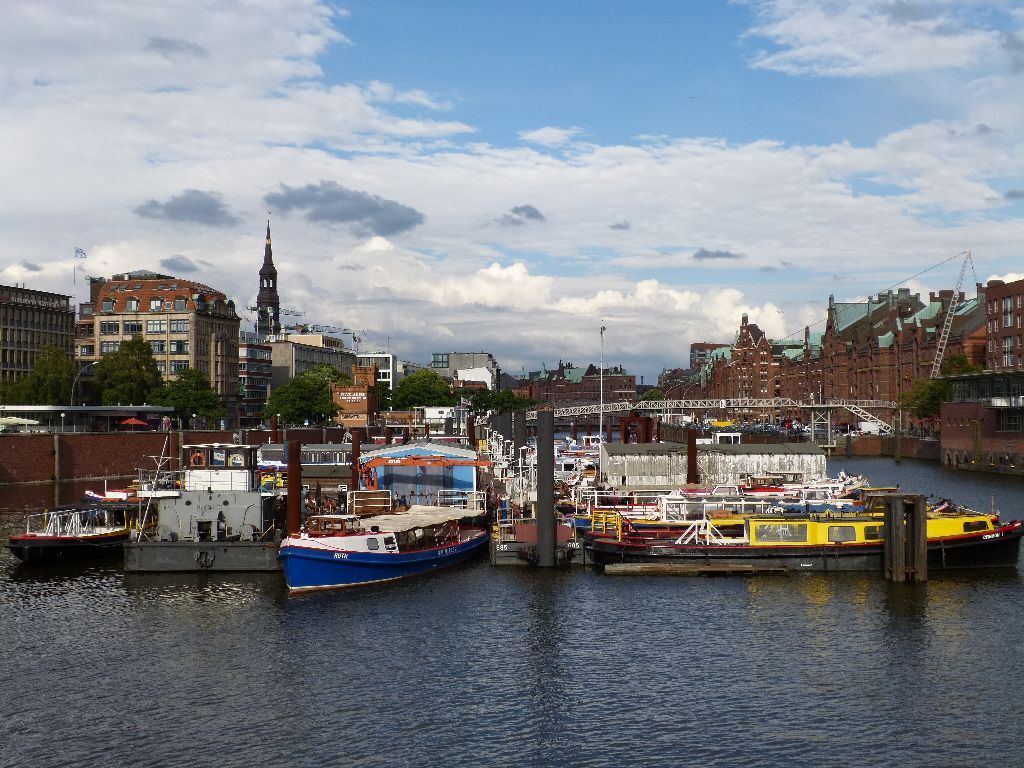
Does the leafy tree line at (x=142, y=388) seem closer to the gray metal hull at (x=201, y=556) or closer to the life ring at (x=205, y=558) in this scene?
the gray metal hull at (x=201, y=556)

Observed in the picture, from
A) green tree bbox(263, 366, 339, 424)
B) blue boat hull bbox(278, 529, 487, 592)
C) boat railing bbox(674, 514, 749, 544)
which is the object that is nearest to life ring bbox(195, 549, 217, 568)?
blue boat hull bbox(278, 529, 487, 592)

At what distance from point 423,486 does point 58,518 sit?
22437 mm

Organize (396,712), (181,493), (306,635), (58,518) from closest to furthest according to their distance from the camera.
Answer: (396,712) < (306,635) < (181,493) < (58,518)

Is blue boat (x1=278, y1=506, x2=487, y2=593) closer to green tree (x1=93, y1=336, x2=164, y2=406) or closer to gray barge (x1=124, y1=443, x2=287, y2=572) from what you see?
gray barge (x1=124, y1=443, x2=287, y2=572)

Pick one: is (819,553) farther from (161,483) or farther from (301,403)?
(301,403)

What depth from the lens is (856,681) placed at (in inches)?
1585

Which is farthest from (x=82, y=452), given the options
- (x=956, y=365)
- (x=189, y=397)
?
(x=956, y=365)

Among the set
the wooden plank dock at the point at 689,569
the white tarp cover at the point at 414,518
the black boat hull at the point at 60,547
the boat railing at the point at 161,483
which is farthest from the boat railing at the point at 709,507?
the black boat hull at the point at 60,547

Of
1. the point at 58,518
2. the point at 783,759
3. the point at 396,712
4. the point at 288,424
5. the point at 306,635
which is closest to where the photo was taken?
the point at 783,759

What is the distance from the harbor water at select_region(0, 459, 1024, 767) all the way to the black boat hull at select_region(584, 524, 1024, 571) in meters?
1.15

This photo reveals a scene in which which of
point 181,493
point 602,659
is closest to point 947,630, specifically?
point 602,659

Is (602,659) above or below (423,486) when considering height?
below

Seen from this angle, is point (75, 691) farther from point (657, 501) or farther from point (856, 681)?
point (657, 501)

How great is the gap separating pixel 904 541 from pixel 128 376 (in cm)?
13257
